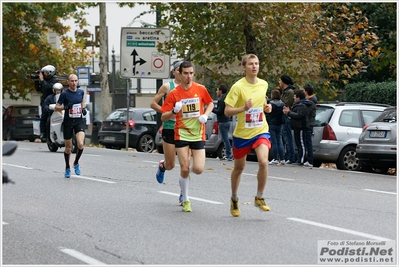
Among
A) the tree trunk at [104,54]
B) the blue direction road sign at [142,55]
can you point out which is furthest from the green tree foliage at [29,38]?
the blue direction road sign at [142,55]

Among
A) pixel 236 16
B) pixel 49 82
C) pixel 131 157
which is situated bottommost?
pixel 131 157

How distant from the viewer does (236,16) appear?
25.0 m

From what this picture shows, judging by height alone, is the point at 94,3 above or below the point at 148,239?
above

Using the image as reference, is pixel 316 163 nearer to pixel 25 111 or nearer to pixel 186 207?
pixel 186 207

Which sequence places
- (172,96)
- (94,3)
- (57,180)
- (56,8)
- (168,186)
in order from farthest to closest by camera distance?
(56,8) → (94,3) → (57,180) → (168,186) → (172,96)

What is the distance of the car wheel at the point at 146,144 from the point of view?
28500 mm

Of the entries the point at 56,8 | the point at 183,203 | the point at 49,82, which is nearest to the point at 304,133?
the point at 49,82

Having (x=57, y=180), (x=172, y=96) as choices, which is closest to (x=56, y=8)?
(x=57, y=180)

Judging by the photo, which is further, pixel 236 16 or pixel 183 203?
pixel 236 16

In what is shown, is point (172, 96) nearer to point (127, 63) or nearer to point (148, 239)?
point (148, 239)

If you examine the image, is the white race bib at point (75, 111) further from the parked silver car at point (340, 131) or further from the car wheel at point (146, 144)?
the car wheel at point (146, 144)

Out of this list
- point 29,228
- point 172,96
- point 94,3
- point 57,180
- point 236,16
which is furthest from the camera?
point 94,3

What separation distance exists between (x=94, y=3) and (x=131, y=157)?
1622 centimetres

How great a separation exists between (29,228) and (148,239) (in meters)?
1.58
